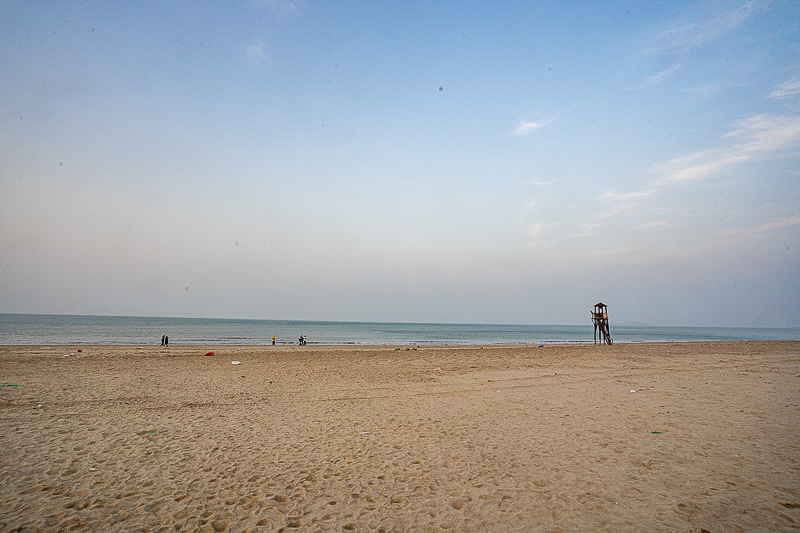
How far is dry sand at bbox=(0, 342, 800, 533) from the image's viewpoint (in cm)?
483

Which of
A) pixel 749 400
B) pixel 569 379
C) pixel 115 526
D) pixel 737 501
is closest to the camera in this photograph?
pixel 115 526

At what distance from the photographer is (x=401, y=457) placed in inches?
269

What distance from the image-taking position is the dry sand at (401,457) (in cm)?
483

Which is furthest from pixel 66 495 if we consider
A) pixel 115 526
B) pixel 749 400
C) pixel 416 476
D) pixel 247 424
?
pixel 749 400

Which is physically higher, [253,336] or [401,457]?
[401,457]

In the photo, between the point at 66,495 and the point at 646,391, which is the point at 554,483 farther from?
the point at 646,391

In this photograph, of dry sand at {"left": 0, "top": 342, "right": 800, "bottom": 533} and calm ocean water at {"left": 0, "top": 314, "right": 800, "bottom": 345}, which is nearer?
dry sand at {"left": 0, "top": 342, "right": 800, "bottom": 533}

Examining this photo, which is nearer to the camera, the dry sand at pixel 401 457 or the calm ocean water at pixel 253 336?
the dry sand at pixel 401 457

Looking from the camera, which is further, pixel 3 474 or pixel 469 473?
pixel 469 473

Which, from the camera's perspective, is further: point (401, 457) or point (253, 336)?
point (253, 336)

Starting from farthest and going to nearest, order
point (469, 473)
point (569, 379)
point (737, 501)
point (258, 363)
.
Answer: point (258, 363)
point (569, 379)
point (469, 473)
point (737, 501)

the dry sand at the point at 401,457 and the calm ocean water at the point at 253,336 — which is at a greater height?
the dry sand at the point at 401,457

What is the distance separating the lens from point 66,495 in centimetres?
525

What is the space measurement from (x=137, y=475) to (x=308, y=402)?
552cm
